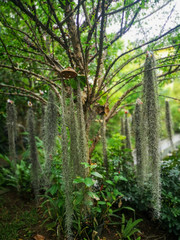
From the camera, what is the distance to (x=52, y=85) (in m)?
1.56

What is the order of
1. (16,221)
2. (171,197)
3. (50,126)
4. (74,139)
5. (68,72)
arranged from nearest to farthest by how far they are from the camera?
(68,72), (74,139), (50,126), (171,197), (16,221)

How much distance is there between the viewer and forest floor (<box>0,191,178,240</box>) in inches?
58.4

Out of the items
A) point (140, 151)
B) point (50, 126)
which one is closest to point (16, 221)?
point (50, 126)

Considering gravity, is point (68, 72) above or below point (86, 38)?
below

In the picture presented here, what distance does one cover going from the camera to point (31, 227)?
166 centimetres

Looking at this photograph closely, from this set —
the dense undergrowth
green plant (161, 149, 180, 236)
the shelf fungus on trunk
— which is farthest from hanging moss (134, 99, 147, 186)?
the shelf fungus on trunk

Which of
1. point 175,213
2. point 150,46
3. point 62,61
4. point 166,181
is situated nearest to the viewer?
point 175,213

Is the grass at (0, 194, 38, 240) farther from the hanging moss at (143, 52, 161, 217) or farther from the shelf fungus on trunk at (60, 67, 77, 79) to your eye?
the shelf fungus on trunk at (60, 67, 77, 79)

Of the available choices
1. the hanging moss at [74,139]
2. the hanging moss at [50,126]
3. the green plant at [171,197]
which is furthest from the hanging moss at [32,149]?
the green plant at [171,197]

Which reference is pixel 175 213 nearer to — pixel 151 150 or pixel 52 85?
pixel 151 150

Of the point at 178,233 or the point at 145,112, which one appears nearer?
the point at 145,112

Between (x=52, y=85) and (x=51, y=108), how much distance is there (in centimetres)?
40

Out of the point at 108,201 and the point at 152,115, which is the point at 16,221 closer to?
the point at 108,201

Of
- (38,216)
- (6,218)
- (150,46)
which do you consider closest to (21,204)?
(6,218)
